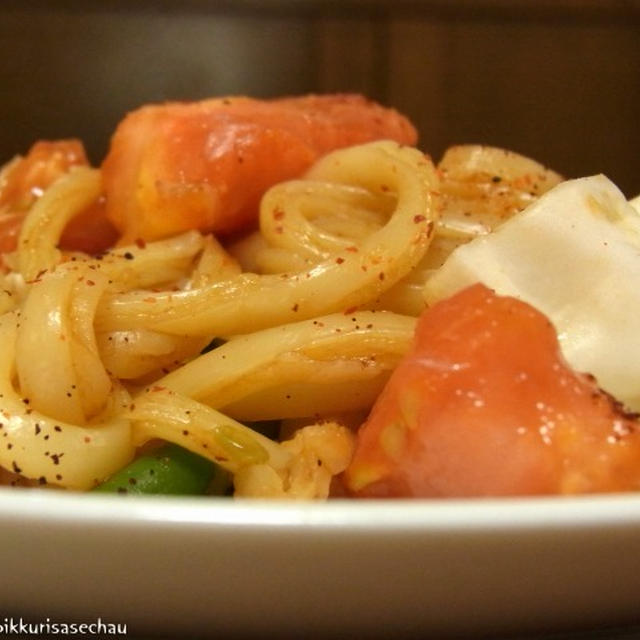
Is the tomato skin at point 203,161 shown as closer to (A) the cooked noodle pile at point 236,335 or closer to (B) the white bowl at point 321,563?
(A) the cooked noodle pile at point 236,335

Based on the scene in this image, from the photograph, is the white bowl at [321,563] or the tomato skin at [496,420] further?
the tomato skin at [496,420]

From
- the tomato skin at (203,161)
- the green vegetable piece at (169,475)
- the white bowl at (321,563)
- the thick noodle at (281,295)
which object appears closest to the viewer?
the white bowl at (321,563)

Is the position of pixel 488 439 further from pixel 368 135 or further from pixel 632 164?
pixel 632 164

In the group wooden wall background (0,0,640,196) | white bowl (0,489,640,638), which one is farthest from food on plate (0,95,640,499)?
wooden wall background (0,0,640,196)

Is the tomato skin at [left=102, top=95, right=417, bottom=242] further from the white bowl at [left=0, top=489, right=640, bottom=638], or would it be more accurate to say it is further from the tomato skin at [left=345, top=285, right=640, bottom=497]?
the white bowl at [left=0, top=489, right=640, bottom=638]

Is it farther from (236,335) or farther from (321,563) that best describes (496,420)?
(236,335)

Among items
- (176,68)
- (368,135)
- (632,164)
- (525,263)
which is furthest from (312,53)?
(525,263)

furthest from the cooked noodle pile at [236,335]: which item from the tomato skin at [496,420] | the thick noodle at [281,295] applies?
the tomato skin at [496,420]

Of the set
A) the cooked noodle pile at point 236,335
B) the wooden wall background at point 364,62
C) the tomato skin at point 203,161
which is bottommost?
the wooden wall background at point 364,62
